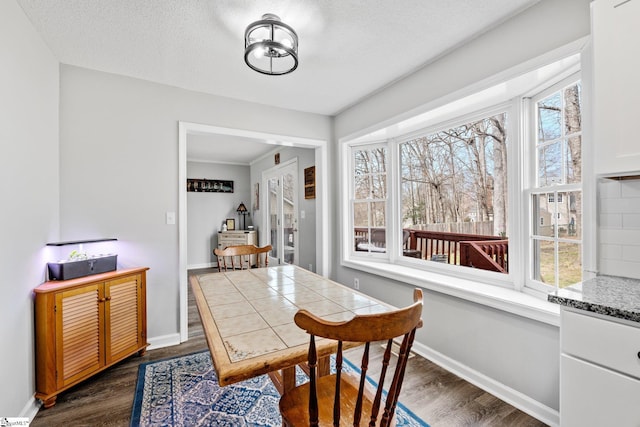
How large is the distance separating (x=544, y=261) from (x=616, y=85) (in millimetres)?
1117

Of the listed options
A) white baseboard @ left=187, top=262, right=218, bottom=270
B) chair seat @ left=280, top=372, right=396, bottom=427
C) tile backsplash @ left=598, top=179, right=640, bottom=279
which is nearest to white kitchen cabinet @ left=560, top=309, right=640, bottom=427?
tile backsplash @ left=598, top=179, right=640, bottom=279

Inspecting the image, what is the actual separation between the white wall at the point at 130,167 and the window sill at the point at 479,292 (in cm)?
204

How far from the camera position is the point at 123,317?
7.24 feet

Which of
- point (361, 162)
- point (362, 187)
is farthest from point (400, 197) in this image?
point (361, 162)

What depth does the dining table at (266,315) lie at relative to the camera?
932 mm

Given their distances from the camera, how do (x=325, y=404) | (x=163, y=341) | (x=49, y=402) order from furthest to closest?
(x=163, y=341)
(x=49, y=402)
(x=325, y=404)

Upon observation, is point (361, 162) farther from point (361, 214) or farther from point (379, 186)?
point (361, 214)

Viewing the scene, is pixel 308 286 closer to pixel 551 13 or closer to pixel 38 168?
pixel 38 168

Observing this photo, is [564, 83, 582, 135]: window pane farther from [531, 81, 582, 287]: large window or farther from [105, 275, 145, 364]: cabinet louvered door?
[105, 275, 145, 364]: cabinet louvered door

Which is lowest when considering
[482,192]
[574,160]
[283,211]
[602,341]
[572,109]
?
[602,341]

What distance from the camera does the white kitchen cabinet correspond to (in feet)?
2.94

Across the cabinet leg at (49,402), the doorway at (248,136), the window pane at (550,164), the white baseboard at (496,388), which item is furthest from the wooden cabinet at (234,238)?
the window pane at (550,164)

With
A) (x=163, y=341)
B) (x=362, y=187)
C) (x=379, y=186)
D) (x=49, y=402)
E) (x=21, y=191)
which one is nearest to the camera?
(x=21, y=191)

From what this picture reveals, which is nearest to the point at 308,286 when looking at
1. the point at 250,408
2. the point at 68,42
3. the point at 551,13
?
the point at 250,408
